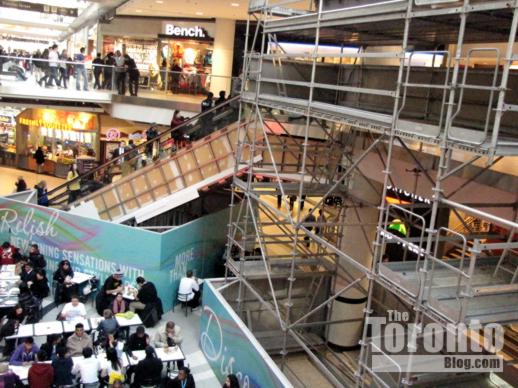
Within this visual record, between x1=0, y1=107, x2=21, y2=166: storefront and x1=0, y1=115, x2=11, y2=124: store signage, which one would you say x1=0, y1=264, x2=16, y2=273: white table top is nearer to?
x1=0, y1=107, x2=21, y2=166: storefront

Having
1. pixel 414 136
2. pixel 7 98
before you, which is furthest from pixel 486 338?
pixel 7 98

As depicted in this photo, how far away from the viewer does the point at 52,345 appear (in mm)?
9078

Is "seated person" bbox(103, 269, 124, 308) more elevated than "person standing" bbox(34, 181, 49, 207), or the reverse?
"person standing" bbox(34, 181, 49, 207)

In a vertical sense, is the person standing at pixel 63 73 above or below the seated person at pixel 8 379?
above

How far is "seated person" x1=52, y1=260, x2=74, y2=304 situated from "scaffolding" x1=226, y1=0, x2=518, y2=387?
4051mm

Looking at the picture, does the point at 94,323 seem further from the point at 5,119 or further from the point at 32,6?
the point at 5,119

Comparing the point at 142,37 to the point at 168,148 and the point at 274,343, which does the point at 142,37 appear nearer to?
the point at 168,148

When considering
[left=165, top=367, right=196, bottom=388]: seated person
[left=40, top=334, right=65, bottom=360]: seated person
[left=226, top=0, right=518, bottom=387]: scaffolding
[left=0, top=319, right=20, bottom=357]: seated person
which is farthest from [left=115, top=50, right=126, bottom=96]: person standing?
[left=165, top=367, right=196, bottom=388]: seated person

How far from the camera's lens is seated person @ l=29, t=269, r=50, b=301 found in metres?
11.3

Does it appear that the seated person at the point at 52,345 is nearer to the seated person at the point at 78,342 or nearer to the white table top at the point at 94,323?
the seated person at the point at 78,342

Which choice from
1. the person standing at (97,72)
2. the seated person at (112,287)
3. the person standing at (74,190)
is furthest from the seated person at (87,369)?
the person standing at (97,72)

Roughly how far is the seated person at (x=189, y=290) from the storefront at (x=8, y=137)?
53.3ft

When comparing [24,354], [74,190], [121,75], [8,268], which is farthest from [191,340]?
[121,75]

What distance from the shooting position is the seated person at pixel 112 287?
11281 mm
